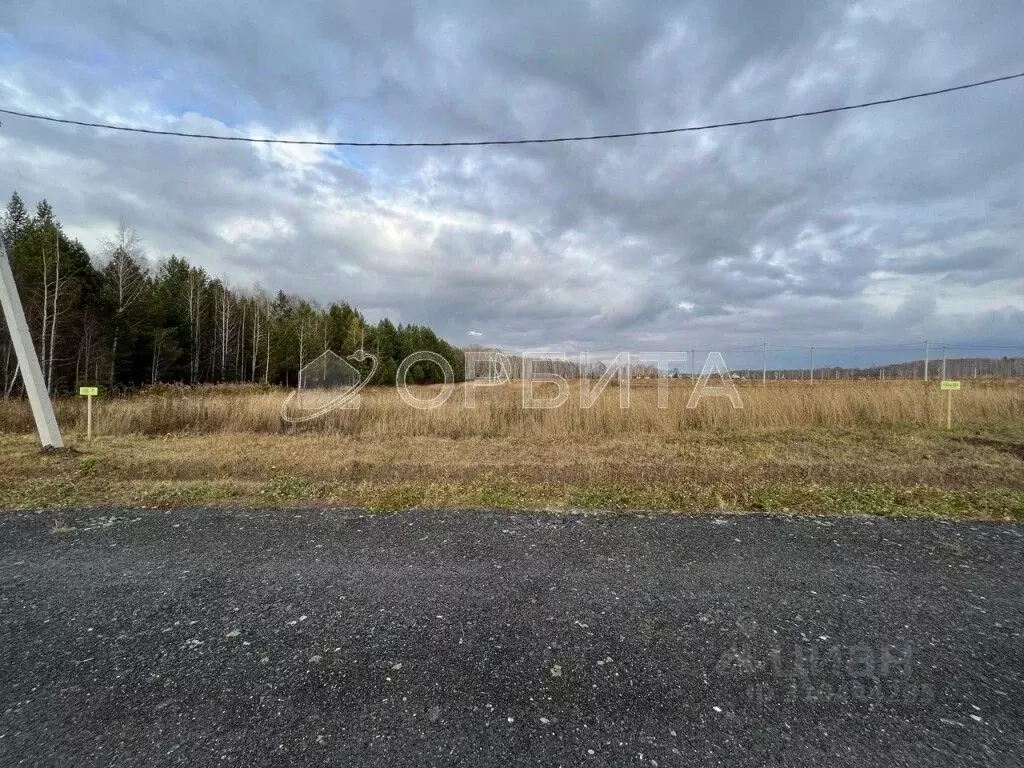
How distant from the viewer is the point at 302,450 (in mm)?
9414

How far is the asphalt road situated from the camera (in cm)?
186

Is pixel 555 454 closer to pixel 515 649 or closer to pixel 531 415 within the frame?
pixel 531 415

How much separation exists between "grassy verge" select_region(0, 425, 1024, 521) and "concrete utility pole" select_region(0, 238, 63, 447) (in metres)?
0.53

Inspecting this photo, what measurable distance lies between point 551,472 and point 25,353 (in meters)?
9.12

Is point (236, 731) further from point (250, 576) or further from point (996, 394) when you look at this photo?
point (996, 394)

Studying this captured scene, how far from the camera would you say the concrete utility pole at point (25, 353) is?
7918mm

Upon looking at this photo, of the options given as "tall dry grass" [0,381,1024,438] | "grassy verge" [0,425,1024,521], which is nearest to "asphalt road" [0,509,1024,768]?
"grassy verge" [0,425,1024,521]

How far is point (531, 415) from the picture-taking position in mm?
12531

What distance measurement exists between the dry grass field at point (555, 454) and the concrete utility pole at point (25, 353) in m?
0.54

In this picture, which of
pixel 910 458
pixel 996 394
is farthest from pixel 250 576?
pixel 996 394

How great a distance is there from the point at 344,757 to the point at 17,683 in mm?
1734

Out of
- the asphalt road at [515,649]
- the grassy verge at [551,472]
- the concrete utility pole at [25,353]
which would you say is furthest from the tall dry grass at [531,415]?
the asphalt road at [515,649]

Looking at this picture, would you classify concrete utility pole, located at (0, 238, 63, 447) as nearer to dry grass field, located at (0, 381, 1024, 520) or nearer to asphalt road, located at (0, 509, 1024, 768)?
dry grass field, located at (0, 381, 1024, 520)

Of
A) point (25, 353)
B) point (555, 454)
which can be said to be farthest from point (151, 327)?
point (555, 454)
